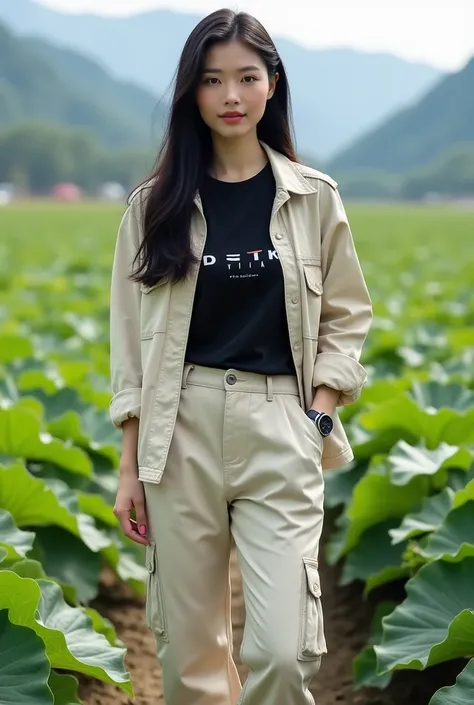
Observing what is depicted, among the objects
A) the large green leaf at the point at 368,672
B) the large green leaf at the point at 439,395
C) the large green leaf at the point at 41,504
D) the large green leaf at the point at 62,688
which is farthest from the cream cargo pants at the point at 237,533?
the large green leaf at the point at 439,395

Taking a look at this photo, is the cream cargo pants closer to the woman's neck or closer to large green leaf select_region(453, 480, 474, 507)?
the woman's neck

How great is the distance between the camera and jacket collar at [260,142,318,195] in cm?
212

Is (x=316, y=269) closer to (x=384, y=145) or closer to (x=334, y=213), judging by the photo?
(x=334, y=213)

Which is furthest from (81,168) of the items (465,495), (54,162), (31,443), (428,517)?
(465,495)

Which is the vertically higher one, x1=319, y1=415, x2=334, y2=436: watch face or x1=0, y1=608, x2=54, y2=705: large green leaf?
x1=319, y1=415, x2=334, y2=436: watch face

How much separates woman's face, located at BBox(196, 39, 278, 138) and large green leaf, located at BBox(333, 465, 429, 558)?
1494 mm

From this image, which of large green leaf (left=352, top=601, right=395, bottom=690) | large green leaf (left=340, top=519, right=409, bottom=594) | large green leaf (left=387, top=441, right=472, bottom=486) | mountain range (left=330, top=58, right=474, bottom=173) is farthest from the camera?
mountain range (left=330, top=58, right=474, bottom=173)

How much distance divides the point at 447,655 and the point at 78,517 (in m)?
1.35

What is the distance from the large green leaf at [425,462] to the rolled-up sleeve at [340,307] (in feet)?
3.40

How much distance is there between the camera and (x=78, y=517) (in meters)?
3.28

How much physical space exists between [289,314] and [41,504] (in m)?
1.31

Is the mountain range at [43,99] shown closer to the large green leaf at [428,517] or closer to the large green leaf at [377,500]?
the large green leaf at [377,500]

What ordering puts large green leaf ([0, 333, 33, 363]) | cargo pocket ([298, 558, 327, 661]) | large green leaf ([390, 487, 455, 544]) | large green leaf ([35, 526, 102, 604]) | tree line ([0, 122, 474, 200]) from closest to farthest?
cargo pocket ([298, 558, 327, 661]) < large green leaf ([390, 487, 455, 544]) < large green leaf ([35, 526, 102, 604]) < large green leaf ([0, 333, 33, 363]) < tree line ([0, 122, 474, 200])

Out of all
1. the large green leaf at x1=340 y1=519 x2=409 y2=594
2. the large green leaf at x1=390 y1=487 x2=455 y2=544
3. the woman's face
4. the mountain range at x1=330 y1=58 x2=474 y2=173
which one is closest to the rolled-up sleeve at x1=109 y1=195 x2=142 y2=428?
the woman's face
